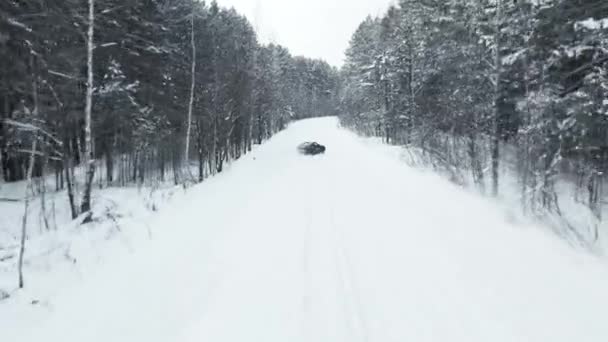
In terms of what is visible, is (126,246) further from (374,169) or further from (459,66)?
(459,66)

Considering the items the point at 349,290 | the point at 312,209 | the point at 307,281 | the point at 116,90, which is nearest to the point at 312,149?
the point at 116,90

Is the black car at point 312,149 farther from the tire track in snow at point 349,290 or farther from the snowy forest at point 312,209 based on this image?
the tire track in snow at point 349,290

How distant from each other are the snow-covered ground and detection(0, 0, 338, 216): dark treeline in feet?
23.0

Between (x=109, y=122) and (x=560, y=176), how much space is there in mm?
21257

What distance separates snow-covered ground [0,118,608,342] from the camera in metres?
4.54

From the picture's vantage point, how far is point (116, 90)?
15.1 metres

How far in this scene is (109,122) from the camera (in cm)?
1848

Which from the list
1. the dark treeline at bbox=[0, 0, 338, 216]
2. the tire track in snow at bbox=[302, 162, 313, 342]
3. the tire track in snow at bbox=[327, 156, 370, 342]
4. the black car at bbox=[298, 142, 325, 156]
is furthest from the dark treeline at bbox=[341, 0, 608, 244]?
the dark treeline at bbox=[0, 0, 338, 216]

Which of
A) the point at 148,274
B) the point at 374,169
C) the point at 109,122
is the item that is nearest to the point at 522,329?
the point at 148,274

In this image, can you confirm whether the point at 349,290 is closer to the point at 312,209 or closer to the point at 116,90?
the point at 312,209

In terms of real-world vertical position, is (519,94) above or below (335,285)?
above

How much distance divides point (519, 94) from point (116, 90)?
18385 millimetres

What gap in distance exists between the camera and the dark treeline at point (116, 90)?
12641 mm

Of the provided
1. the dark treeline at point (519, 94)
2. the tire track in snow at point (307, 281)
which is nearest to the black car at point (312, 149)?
the dark treeline at point (519, 94)
